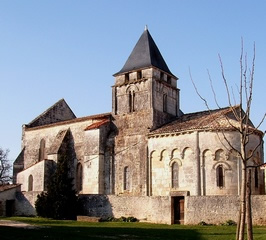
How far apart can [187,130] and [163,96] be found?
6634 mm

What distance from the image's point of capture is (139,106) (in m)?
38.7

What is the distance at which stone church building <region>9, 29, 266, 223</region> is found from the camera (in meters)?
31.8

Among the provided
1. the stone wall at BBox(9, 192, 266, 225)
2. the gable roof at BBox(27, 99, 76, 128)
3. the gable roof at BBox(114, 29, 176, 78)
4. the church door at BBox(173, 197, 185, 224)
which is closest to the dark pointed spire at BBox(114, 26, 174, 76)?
the gable roof at BBox(114, 29, 176, 78)

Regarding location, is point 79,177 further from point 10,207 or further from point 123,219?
point 123,219

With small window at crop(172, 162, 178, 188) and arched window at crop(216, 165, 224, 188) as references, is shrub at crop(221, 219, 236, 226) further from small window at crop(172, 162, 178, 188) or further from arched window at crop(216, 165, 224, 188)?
small window at crop(172, 162, 178, 188)

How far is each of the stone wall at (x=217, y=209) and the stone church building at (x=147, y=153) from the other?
0.22 ft

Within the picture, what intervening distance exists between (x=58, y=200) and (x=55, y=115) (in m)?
17.6

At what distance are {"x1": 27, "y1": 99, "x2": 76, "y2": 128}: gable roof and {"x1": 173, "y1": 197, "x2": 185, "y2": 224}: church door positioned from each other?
22646 mm

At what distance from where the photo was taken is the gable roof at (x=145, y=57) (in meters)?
39.5

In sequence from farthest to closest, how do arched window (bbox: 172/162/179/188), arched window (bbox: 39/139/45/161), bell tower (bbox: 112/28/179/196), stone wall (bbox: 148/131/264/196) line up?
arched window (bbox: 39/139/45/161)
bell tower (bbox: 112/28/179/196)
arched window (bbox: 172/162/179/188)
stone wall (bbox: 148/131/264/196)

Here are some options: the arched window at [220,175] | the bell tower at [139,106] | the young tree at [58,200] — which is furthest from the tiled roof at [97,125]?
the arched window at [220,175]

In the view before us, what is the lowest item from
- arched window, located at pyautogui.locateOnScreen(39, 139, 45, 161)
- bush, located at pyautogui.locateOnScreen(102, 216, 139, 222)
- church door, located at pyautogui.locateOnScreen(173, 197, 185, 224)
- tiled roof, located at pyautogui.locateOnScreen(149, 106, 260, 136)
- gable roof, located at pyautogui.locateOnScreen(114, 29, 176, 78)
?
bush, located at pyautogui.locateOnScreen(102, 216, 139, 222)

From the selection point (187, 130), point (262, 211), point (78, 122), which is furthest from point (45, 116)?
point (262, 211)

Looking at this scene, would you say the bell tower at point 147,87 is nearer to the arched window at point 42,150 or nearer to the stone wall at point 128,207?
the stone wall at point 128,207
